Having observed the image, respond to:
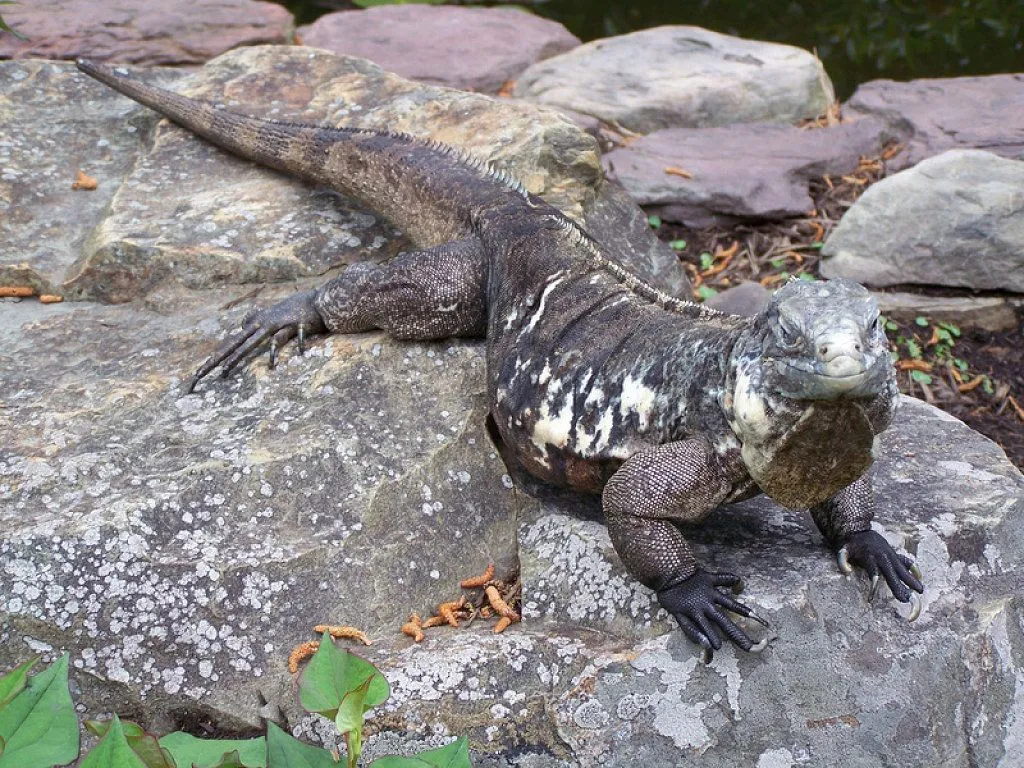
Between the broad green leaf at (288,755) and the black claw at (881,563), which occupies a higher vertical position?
the broad green leaf at (288,755)

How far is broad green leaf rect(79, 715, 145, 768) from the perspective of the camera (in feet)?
5.37

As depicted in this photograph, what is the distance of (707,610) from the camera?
3.50 metres

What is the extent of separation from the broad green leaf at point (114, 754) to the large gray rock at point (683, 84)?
7737 millimetres

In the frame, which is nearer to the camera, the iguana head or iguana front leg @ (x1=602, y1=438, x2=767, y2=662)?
the iguana head

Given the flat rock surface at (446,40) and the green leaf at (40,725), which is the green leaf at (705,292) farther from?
the green leaf at (40,725)

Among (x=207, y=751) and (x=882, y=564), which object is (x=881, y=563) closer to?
(x=882, y=564)

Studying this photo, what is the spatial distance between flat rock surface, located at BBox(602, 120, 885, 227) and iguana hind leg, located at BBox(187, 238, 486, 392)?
8.89 feet

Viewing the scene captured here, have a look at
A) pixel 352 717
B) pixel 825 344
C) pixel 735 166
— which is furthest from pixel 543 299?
pixel 735 166

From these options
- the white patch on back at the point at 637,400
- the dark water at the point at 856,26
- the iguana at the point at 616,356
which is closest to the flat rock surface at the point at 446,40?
the dark water at the point at 856,26

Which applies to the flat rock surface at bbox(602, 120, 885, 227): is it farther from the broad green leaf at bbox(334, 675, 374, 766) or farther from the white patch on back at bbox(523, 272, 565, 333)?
the broad green leaf at bbox(334, 675, 374, 766)

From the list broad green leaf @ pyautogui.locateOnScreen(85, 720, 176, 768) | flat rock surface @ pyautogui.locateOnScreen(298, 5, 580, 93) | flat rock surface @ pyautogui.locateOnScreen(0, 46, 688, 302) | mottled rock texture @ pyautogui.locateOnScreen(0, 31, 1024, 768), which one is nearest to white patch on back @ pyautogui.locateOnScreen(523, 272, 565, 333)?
mottled rock texture @ pyautogui.locateOnScreen(0, 31, 1024, 768)

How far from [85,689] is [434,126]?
364 cm

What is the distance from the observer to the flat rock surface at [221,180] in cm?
544

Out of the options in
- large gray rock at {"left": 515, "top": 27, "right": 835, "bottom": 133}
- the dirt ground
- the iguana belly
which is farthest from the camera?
large gray rock at {"left": 515, "top": 27, "right": 835, "bottom": 133}
